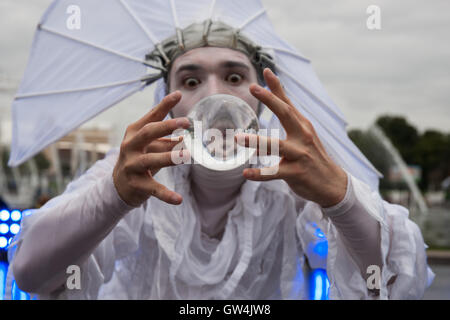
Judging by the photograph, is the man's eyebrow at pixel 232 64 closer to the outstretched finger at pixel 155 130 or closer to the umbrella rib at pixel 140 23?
the umbrella rib at pixel 140 23

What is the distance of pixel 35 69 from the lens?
1.91 m

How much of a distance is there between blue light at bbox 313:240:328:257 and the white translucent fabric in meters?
0.04

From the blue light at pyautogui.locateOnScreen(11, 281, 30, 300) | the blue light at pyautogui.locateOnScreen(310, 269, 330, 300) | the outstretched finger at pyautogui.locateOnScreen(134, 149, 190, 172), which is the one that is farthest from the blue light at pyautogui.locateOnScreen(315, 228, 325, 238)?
the blue light at pyautogui.locateOnScreen(11, 281, 30, 300)

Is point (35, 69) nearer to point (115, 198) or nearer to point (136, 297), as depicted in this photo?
point (115, 198)

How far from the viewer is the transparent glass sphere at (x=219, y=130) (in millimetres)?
1299

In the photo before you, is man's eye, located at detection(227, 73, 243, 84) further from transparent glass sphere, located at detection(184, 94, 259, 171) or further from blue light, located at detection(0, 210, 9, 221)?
blue light, located at detection(0, 210, 9, 221)

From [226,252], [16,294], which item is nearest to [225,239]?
[226,252]

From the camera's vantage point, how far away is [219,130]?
1407 millimetres

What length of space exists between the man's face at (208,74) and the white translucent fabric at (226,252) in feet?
0.99

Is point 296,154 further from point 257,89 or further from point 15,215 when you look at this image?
point 15,215

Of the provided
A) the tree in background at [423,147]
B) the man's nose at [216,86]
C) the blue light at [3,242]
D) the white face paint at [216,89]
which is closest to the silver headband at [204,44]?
the white face paint at [216,89]

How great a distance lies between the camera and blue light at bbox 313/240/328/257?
1.79m

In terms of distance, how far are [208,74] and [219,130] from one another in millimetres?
393
